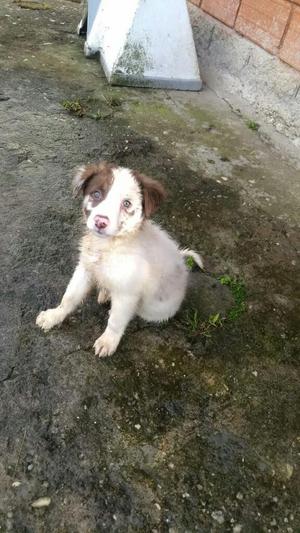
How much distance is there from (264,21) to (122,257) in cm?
455

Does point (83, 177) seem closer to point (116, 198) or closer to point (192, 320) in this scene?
point (116, 198)

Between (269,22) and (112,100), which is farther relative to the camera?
(112,100)

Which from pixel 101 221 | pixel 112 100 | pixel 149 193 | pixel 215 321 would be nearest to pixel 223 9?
pixel 112 100

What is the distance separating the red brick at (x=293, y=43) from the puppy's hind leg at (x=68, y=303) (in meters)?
4.05

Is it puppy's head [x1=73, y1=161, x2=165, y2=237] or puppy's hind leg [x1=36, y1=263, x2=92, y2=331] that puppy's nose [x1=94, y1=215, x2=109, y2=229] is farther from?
puppy's hind leg [x1=36, y1=263, x2=92, y2=331]

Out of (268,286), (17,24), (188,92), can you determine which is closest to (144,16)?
(188,92)

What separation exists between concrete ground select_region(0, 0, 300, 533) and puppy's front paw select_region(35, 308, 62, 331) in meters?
0.05

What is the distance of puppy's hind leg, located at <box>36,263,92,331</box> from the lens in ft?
10.3

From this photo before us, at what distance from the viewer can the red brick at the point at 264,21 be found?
5.68 meters

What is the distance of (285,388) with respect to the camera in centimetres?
321

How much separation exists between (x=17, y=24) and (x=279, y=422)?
7.26 metres

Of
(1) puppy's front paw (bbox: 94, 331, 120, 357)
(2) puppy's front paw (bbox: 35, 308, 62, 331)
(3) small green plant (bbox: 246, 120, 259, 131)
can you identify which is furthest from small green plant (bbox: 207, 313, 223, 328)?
(3) small green plant (bbox: 246, 120, 259, 131)

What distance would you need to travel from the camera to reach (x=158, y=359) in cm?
321

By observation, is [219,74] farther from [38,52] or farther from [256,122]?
[38,52]
